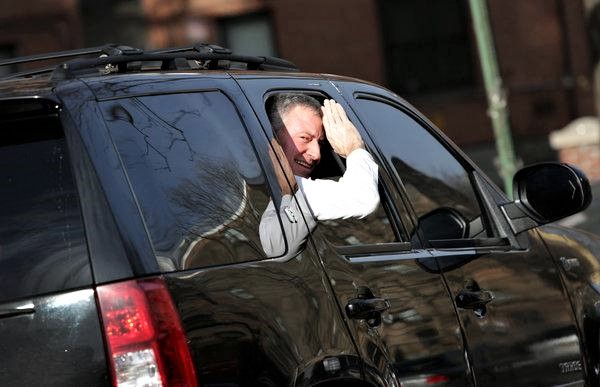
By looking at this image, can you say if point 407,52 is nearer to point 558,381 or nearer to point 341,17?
point 341,17

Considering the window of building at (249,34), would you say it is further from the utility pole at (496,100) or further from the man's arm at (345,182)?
the man's arm at (345,182)

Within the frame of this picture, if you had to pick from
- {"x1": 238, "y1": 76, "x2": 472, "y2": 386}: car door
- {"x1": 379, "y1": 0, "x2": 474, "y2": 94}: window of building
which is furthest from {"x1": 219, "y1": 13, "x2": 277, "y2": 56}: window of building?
{"x1": 238, "y1": 76, "x2": 472, "y2": 386}: car door

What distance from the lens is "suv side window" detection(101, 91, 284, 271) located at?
12.1ft

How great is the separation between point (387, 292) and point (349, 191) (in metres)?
0.39

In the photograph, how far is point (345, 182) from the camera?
471 centimetres

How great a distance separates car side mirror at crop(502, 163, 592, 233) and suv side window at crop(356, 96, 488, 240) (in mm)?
158

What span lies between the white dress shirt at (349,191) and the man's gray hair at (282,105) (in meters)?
0.20

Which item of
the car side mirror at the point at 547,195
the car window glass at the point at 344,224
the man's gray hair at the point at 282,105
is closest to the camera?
the car window glass at the point at 344,224

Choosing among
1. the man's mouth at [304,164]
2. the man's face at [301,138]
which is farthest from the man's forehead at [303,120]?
the man's mouth at [304,164]

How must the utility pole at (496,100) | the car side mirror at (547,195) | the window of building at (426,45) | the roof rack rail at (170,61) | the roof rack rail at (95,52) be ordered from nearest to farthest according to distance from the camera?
the roof rack rail at (170,61) → the roof rack rail at (95,52) → the car side mirror at (547,195) → the utility pole at (496,100) → the window of building at (426,45)

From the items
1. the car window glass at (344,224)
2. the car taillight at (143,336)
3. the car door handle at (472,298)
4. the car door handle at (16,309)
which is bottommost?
the car taillight at (143,336)

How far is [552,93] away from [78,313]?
2108 cm

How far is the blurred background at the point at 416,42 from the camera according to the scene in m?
22.9

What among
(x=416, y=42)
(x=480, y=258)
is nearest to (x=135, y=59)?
(x=480, y=258)
